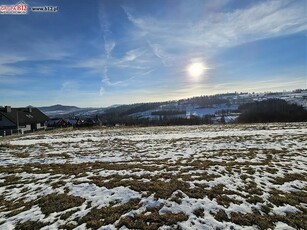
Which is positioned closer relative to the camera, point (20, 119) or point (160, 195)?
point (160, 195)

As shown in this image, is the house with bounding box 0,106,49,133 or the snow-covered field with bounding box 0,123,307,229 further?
the house with bounding box 0,106,49,133

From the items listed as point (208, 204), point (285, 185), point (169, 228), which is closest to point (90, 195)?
point (169, 228)

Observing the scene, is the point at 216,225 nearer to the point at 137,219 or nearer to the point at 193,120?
the point at 137,219

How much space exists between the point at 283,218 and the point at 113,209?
208 inches

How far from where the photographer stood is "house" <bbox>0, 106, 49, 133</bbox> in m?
54.6

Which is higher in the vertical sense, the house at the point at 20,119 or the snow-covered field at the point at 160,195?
the house at the point at 20,119

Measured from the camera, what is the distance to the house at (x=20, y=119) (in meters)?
54.6

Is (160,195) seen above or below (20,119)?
below

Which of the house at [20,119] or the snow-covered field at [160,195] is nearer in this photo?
the snow-covered field at [160,195]

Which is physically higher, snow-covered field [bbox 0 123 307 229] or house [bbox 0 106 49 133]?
house [bbox 0 106 49 133]

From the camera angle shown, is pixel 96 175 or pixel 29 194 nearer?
pixel 29 194

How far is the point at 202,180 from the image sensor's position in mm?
9430

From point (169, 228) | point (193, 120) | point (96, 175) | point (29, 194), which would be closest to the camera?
point (169, 228)

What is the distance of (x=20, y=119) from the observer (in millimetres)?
57375
